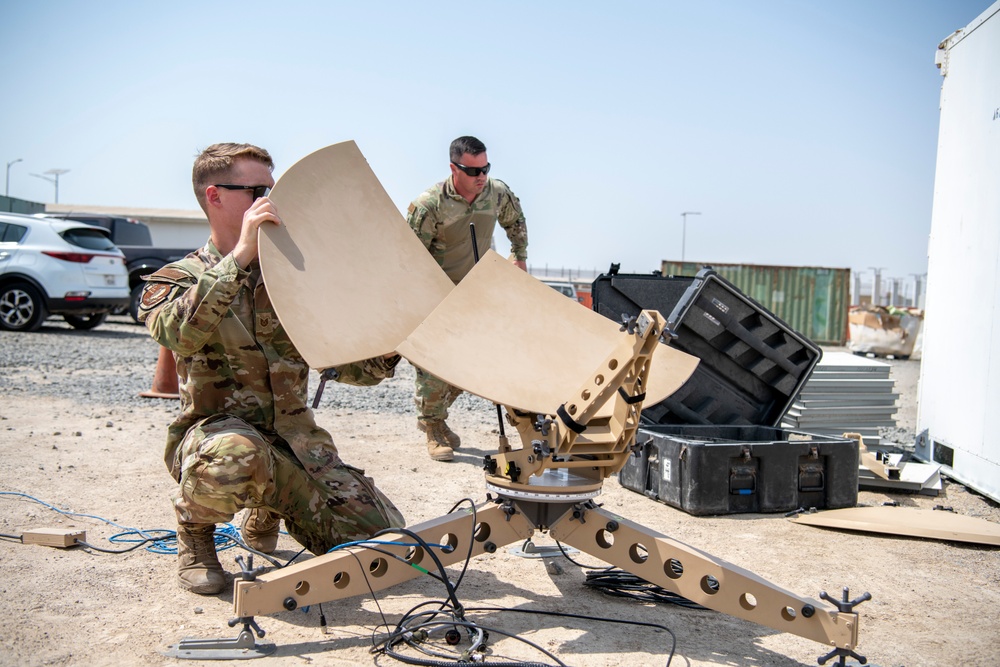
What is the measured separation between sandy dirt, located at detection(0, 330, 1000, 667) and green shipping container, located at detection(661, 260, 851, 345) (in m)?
22.0

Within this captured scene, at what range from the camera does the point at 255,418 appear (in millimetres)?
3305

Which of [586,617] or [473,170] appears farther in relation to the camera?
[473,170]

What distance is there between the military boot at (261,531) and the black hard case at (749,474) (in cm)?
214

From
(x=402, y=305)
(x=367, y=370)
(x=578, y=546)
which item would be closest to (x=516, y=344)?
(x=402, y=305)

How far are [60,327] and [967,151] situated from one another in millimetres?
14275

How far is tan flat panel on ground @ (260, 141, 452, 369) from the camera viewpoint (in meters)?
2.57

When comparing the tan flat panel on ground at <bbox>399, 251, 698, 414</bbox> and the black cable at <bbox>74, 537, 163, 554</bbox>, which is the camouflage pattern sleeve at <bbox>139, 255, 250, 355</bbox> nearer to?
the tan flat panel on ground at <bbox>399, 251, 698, 414</bbox>

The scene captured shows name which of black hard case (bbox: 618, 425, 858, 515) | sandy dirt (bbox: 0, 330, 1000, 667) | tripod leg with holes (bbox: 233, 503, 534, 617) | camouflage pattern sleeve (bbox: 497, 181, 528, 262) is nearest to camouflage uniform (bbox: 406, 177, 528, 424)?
camouflage pattern sleeve (bbox: 497, 181, 528, 262)

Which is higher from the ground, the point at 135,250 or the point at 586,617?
the point at 135,250

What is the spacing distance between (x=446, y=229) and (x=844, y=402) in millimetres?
3299

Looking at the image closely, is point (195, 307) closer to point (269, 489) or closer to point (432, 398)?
point (269, 489)

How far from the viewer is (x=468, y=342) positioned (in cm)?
279

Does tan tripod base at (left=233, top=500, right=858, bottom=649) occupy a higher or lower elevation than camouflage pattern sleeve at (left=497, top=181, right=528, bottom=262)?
lower

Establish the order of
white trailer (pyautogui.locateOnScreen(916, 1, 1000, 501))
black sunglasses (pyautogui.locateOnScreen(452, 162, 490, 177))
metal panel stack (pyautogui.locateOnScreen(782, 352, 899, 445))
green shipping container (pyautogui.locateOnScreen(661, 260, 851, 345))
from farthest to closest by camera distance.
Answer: green shipping container (pyautogui.locateOnScreen(661, 260, 851, 345)) < metal panel stack (pyautogui.locateOnScreen(782, 352, 899, 445)) < black sunglasses (pyautogui.locateOnScreen(452, 162, 490, 177)) < white trailer (pyautogui.locateOnScreen(916, 1, 1000, 501))
